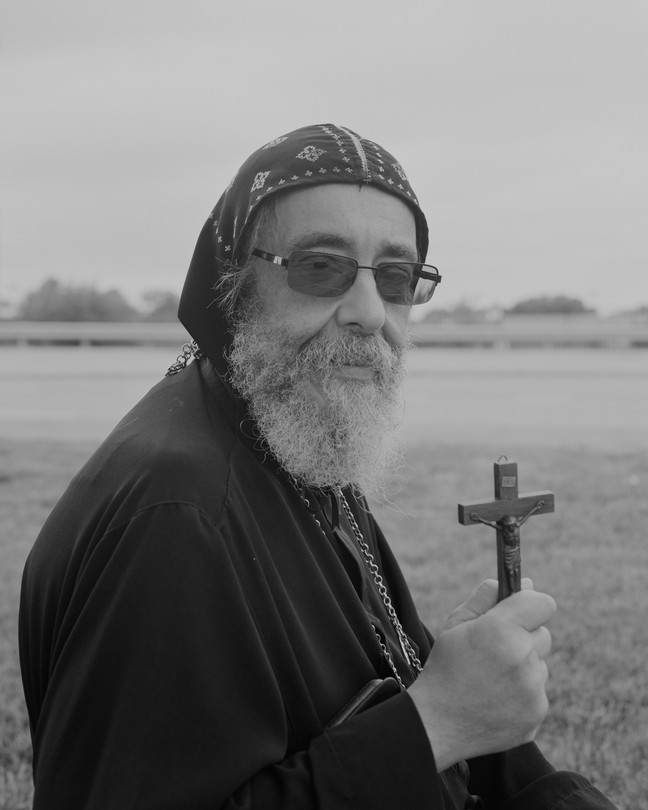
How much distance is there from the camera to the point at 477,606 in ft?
6.61

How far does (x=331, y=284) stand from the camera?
2158 mm

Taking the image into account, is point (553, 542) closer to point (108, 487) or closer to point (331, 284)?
point (331, 284)

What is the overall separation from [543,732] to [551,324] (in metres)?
29.5

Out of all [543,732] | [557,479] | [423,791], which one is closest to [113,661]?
[423,791]

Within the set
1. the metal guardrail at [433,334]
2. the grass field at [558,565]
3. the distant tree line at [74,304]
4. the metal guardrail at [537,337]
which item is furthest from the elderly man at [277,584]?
the distant tree line at [74,304]

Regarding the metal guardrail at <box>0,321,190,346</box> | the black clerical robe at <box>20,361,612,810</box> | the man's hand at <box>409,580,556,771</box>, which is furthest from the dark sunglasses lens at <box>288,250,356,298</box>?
the metal guardrail at <box>0,321,190,346</box>

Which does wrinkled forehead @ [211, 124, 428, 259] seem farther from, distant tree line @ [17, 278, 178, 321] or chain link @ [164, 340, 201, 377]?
distant tree line @ [17, 278, 178, 321]

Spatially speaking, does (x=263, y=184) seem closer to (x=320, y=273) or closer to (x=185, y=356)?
(x=320, y=273)

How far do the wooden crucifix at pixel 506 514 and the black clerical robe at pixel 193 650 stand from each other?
37 centimetres

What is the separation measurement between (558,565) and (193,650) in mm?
4879

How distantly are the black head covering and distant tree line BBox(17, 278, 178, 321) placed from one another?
27.0 metres

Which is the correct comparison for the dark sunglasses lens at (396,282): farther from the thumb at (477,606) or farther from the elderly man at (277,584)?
the thumb at (477,606)

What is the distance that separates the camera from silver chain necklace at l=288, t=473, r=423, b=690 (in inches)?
81.7

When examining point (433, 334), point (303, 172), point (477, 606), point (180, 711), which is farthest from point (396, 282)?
point (433, 334)
